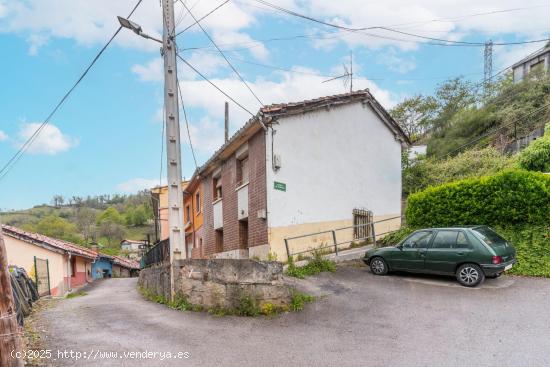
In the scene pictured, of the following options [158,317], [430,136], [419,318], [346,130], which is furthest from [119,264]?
[419,318]

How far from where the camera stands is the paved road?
5758 millimetres

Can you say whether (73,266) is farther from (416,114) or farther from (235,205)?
(416,114)

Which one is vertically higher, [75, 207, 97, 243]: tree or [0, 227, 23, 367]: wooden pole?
[0, 227, 23, 367]: wooden pole

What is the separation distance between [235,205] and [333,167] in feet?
12.4

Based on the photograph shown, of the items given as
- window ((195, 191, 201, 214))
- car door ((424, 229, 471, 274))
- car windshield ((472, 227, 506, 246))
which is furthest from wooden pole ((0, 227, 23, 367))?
window ((195, 191, 201, 214))

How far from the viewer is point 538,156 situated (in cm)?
1667

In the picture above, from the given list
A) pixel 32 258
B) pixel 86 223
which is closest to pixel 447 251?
pixel 32 258

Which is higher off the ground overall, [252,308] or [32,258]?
[252,308]

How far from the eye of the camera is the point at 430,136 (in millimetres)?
35625

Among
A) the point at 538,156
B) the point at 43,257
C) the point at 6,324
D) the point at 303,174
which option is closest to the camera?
the point at 6,324

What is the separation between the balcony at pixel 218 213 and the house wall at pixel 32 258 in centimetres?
1137

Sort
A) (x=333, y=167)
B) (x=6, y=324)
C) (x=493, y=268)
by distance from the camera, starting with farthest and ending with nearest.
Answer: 1. (x=333, y=167)
2. (x=493, y=268)
3. (x=6, y=324)

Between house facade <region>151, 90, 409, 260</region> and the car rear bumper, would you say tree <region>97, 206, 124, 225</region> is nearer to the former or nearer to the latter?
house facade <region>151, 90, 409, 260</region>

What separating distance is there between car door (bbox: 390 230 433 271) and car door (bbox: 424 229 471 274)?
163mm
